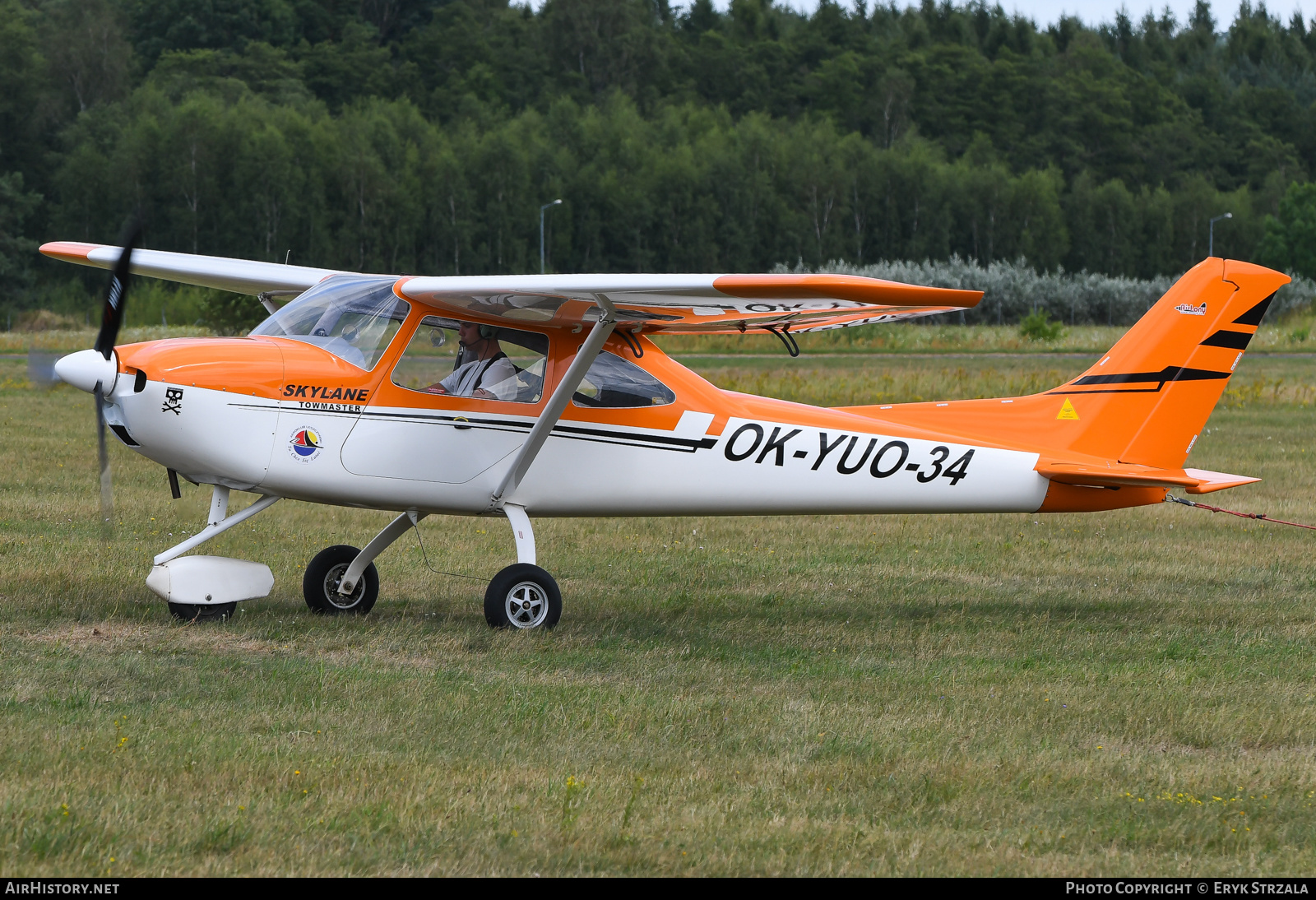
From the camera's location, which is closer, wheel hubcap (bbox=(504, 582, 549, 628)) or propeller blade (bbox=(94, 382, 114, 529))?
propeller blade (bbox=(94, 382, 114, 529))

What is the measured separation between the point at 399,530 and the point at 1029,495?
4610 millimetres

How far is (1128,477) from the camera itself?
9570 millimetres

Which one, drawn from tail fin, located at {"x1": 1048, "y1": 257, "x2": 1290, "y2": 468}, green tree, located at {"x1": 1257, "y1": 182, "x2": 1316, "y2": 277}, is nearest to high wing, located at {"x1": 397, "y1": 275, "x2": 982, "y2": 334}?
tail fin, located at {"x1": 1048, "y1": 257, "x2": 1290, "y2": 468}

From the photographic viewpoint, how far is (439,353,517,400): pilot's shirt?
8961mm

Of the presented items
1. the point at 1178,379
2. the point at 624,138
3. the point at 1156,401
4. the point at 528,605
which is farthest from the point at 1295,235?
the point at 528,605

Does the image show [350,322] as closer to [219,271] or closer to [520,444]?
[520,444]

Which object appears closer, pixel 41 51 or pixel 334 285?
pixel 334 285

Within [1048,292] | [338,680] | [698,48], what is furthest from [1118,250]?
[338,680]

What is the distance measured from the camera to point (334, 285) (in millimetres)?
9148

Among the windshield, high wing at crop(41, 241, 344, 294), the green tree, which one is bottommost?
the green tree

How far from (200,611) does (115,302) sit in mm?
2051

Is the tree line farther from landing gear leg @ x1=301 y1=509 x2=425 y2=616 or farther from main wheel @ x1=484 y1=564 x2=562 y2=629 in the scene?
main wheel @ x1=484 y1=564 x2=562 y2=629

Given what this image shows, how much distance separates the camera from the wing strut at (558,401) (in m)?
8.58

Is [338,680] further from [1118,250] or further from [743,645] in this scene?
[1118,250]
